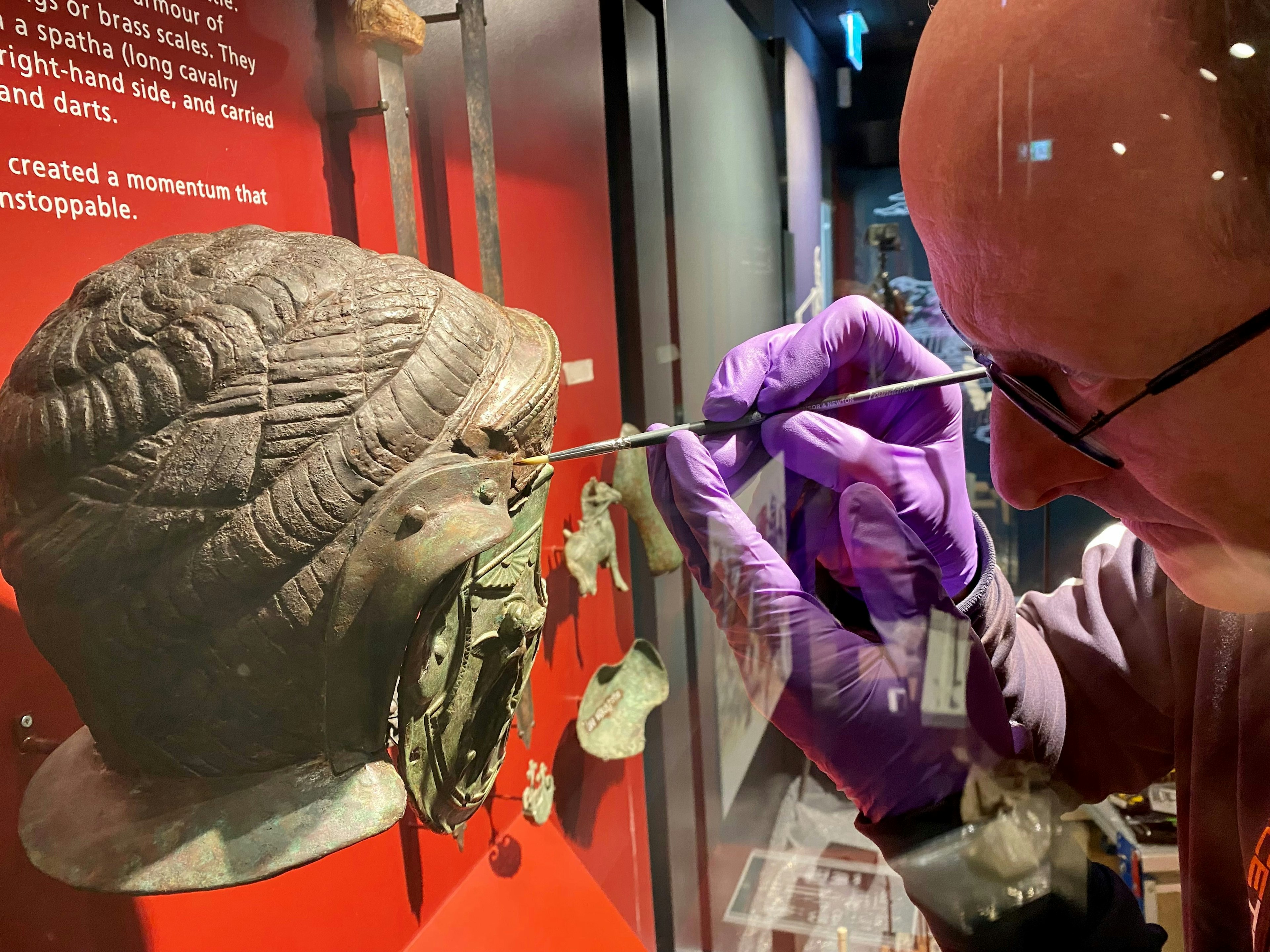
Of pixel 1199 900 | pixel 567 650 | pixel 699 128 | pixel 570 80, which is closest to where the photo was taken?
pixel 1199 900

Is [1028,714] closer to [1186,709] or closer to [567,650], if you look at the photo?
[1186,709]

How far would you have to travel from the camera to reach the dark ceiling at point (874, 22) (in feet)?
2.31

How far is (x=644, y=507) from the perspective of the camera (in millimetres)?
1824

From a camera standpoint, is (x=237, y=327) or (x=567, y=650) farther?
(x=567, y=650)

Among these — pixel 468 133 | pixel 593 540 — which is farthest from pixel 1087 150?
pixel 593 540

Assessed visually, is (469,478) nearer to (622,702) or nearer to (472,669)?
(472,669)

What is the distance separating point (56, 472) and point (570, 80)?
1243 mm

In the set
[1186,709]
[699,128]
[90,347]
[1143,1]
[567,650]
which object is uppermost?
[699,128]

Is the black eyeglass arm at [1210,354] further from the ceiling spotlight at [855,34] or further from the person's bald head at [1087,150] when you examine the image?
the ceiling spotlight at [855,34]

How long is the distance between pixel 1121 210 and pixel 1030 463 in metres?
0.25

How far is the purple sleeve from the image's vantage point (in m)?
0.79

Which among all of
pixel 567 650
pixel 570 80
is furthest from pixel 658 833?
pixel 570 80

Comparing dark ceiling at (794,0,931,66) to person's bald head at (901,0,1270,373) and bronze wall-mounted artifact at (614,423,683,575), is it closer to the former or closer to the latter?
person's bald head at (901,0,1270,373)

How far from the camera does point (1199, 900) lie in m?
0.68
